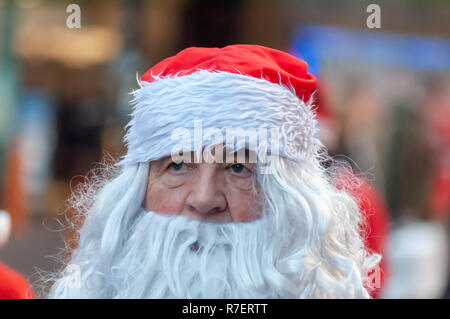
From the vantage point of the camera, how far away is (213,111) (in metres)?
1.97

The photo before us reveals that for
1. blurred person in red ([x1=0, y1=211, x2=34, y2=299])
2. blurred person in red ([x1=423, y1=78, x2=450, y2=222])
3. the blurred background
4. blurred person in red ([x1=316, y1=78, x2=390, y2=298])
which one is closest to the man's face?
blurred person in red ([x1=316, y1=78, x2=390, y2=298])

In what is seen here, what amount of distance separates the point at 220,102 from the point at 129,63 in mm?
7572

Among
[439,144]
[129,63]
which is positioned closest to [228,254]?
[439,144]

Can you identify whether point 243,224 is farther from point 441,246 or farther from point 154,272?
point 441,246

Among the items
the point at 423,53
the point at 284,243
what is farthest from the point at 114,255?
the point at 423,53

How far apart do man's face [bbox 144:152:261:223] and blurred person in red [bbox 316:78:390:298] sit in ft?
1.31

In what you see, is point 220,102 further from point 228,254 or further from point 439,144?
point 439,144

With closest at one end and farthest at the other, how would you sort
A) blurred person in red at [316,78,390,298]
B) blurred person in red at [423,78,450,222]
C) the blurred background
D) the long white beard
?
the long white beard, blurred person in red at [316,78,390,298], blurred person in red at [423,78,450,222], the blurred background

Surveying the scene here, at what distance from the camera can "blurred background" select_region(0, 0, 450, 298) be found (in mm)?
8719

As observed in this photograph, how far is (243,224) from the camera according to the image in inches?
77.8

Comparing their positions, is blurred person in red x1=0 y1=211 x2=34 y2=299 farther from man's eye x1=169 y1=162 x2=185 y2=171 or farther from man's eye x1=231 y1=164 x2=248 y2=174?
man's eye x1=231 y1=164 x2=248 y2=174

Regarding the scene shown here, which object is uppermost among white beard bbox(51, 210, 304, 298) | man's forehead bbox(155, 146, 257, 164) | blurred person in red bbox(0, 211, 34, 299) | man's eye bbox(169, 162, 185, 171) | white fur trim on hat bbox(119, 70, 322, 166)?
white fur trim on hat bbox(119, 70, 322, 166)

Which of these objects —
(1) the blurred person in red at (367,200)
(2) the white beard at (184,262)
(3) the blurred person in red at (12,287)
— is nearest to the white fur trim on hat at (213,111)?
(2) the white beard at (184,262)

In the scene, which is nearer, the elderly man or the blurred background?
the elderly man
